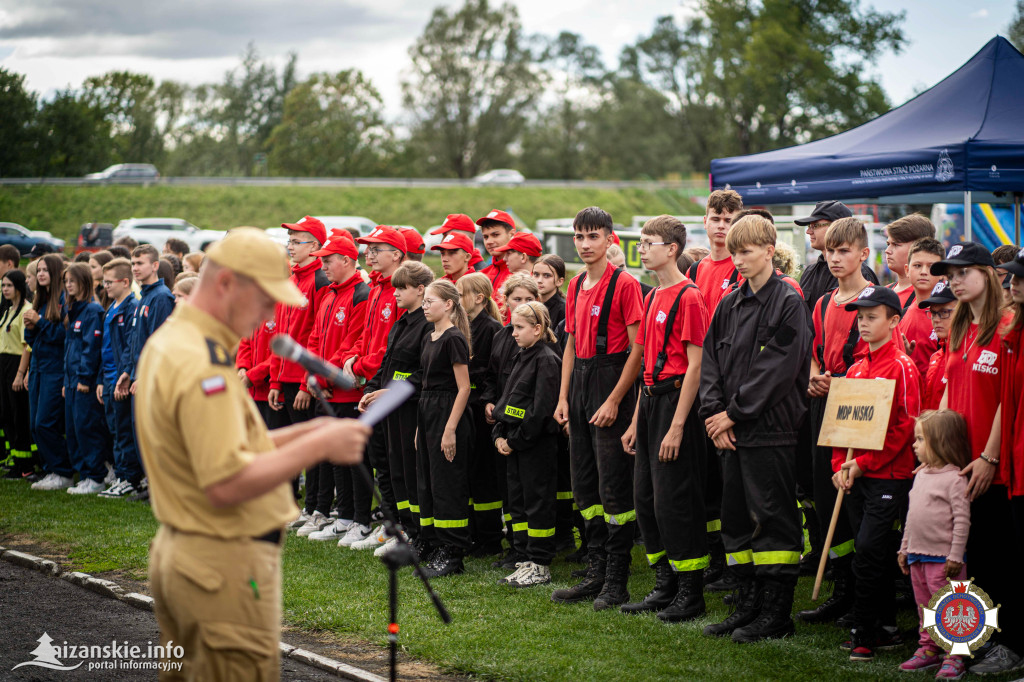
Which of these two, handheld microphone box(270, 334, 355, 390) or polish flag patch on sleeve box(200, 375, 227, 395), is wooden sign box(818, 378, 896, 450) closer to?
handheld microphone box(270, 334, 355, 390)

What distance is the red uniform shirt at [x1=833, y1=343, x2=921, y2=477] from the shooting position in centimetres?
563

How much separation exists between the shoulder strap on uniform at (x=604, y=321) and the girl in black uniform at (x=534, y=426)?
0.84m

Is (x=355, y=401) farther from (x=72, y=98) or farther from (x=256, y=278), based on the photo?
(x=72, y=98)

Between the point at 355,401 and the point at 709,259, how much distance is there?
11.4ft

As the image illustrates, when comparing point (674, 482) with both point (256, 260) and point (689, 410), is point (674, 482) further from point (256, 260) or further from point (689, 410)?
point (256, 260)

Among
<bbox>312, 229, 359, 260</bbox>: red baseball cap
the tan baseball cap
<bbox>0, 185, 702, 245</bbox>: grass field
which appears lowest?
the tan baseball cap

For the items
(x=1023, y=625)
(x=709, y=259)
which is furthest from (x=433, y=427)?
Answer: (x=1023, y=625)

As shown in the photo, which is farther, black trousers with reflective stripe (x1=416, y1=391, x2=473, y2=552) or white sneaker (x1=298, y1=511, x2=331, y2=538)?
white sneaker (x1=298, y1=511, x2=331, y2=538)

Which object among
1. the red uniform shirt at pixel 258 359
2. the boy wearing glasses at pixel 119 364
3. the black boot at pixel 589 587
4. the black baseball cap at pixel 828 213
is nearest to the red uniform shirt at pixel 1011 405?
the black baseball cap at pixel 828 213

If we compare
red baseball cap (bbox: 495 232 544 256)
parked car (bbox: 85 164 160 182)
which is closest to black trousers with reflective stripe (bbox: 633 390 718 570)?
red baseball cap (bbox: 495 232 544 256)

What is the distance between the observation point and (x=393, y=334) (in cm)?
803

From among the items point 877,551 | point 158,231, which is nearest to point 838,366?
point 877,551

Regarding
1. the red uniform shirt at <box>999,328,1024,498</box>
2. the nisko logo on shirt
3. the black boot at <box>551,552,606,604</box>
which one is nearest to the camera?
the red uniform shirt at <box>999,328,1024,498</box>

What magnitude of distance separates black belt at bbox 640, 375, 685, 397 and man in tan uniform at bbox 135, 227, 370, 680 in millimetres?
3403
